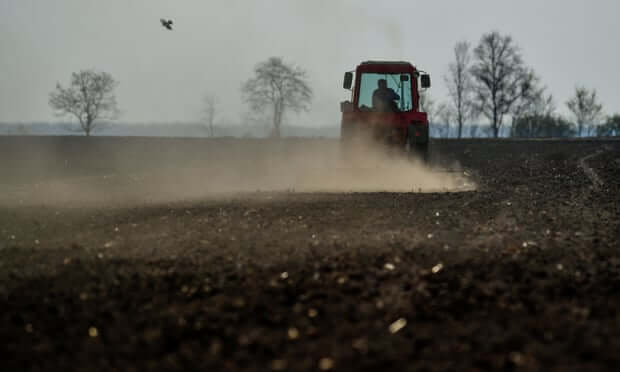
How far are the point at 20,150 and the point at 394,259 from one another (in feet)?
84.8

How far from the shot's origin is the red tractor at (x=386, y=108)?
1582 centimetres

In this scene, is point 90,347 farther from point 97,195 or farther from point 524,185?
Answer: point 524,185

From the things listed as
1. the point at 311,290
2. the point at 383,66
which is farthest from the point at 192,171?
the point at 311,290

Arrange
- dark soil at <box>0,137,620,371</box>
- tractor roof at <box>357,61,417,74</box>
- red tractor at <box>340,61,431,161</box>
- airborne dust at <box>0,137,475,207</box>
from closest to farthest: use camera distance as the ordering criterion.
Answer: dark soil at <box>0,137,620,371</box>
airborne dust at <box>0,137,475,207</box>
red tractor at <box>340,61,431,161</box>
tractor roof at <box>357,61,417,74</box>

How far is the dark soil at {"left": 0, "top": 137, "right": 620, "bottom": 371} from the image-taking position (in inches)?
178

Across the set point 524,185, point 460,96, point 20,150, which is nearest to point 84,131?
point 20,150

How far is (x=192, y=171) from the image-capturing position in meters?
22.7

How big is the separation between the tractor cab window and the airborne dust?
1.23 metres

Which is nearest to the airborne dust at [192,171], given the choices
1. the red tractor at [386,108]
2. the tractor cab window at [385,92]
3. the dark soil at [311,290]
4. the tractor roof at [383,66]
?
the red tractor at [386,108]

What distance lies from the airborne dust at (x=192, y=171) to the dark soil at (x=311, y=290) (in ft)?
13.6

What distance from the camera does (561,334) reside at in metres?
4.77

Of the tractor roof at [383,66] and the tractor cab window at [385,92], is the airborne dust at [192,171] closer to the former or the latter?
the tractor cab window at [385,92]

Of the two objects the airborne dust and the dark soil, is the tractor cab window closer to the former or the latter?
the airborne dust

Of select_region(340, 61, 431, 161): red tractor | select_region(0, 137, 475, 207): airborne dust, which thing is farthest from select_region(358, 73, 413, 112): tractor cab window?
select_region(0, 137, 475, 207): airborne dust
